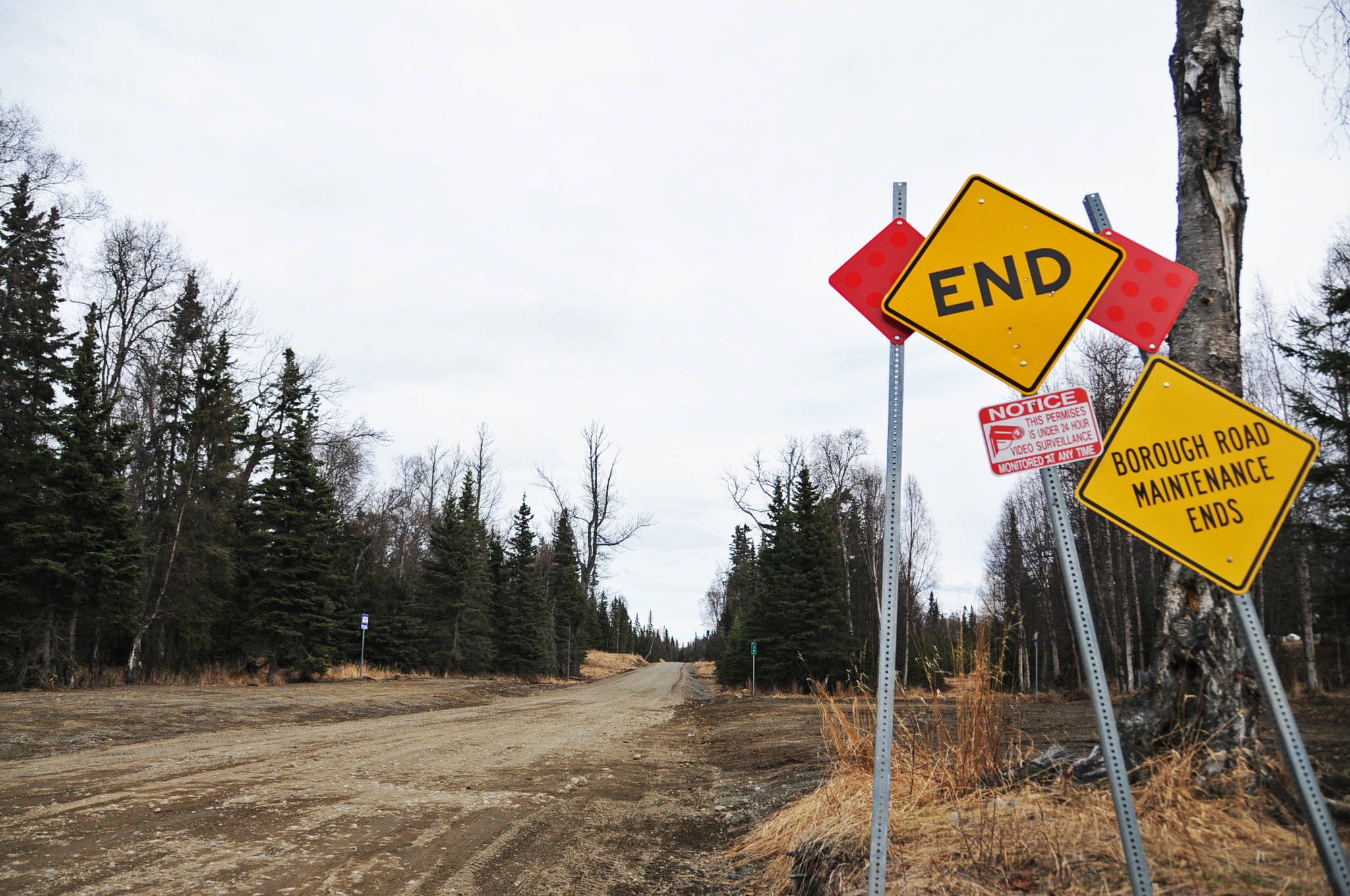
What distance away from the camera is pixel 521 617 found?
125 feet

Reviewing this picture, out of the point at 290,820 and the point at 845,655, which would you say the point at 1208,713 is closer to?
the point at 290,820

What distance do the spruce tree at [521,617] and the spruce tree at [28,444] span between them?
72.5 feet

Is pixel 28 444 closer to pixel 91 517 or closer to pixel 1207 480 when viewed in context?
pixel 91 517

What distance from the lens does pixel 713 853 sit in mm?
4836

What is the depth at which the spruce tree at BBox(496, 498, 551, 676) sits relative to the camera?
37.4m

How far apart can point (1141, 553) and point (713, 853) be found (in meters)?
31.2

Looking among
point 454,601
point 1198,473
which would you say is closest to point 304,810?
point 1198,473

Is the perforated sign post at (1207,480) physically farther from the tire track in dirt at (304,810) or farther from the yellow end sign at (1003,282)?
the tire track in dirt at (304,810)

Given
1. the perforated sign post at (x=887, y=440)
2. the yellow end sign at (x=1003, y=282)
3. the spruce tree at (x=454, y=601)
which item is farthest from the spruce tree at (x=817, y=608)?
the yellow end sign at (x=1003, y=282)

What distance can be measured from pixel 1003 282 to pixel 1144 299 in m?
1.02

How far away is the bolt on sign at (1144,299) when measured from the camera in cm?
327

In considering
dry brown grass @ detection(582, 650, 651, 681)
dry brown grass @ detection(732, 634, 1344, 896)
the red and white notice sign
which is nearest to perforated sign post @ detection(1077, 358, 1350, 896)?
the red and white notice sign

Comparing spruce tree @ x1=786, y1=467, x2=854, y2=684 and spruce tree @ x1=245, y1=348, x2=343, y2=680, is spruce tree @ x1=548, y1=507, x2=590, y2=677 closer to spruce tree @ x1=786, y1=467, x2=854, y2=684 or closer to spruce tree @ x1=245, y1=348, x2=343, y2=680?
spruce tree @ x1=786, y1=467, x2=854, y2=684

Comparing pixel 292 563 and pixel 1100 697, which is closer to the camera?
pixel 1100 697
